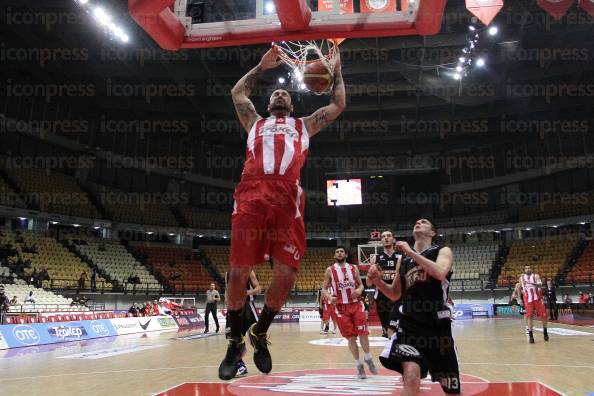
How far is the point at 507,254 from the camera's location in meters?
32.9

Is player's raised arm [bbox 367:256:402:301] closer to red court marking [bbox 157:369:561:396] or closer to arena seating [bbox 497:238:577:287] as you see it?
red court marking [bbox 157:369:561:396]

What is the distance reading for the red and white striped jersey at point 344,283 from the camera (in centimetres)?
796

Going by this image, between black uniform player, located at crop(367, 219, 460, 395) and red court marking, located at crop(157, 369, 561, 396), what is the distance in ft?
5.31

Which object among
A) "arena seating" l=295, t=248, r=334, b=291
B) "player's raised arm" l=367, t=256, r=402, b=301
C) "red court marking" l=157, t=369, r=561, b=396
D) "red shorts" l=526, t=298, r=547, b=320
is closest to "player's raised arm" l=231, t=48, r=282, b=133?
"player's raised arm" l=367, t=256, r=402, b=301

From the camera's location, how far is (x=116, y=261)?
2841 cm

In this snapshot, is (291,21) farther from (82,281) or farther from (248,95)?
(82,281)

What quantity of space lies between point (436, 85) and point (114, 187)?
21232 mm

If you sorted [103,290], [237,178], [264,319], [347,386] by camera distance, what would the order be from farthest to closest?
[237,178]
[103,290]
[347,386]
[264,319]

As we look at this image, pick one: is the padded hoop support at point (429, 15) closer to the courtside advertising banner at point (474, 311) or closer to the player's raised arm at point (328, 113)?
the player's raised arm at point (328, 113)

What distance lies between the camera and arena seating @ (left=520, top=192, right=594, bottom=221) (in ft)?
99.4

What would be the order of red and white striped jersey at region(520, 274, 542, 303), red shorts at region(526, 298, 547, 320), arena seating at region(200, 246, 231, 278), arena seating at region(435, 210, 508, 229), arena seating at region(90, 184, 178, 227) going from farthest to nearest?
arena seating at region(435, 210, 508, 229)
arena seating at region(200, 246, 231, 278)
arena seating at region(90, 184, 178, 227)
red and white striped jersey at region(520, 274, 542, 303)
red shorts at region(526, 298, 547, 320)

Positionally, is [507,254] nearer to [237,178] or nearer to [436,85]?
[436,85]

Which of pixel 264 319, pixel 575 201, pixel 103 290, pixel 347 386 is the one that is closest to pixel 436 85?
pixel 575 201

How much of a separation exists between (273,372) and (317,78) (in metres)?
4.93
